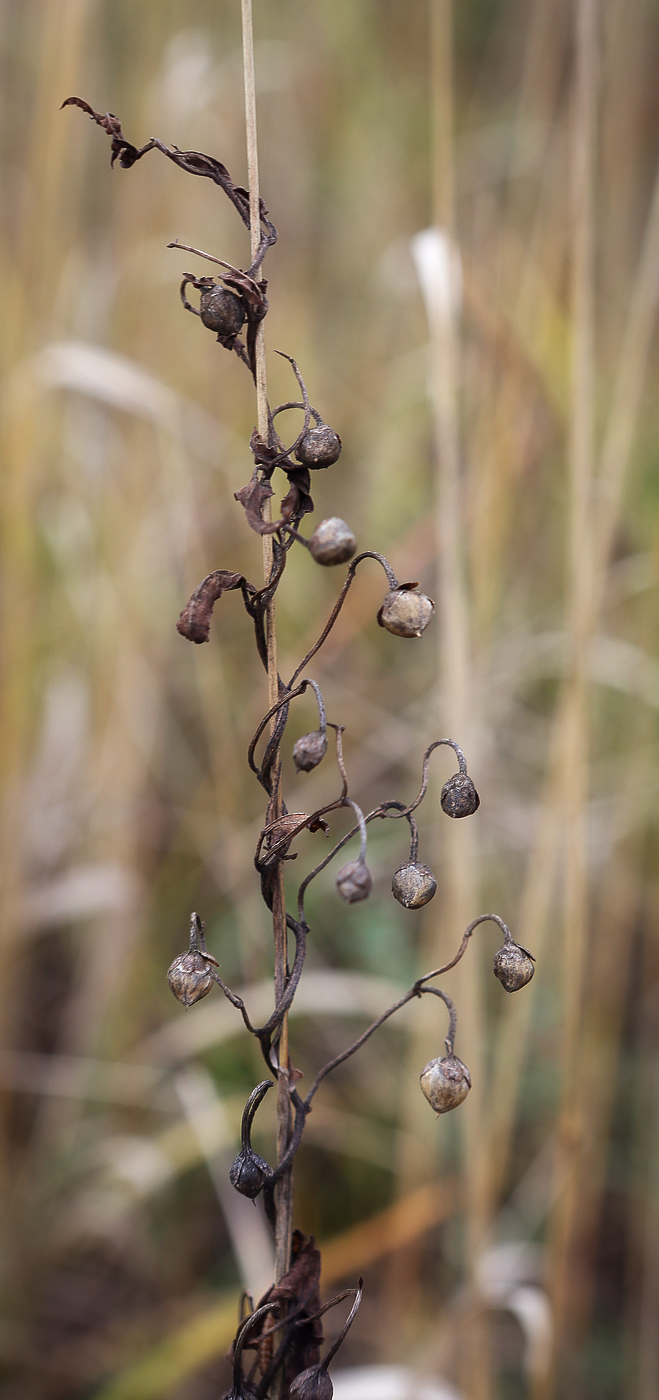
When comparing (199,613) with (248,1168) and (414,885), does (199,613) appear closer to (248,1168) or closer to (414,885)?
(414,885)

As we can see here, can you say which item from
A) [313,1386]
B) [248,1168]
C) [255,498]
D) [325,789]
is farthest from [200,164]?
[325,789]

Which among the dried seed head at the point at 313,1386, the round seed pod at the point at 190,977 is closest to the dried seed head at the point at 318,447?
the round seed pod at the point at 190,977

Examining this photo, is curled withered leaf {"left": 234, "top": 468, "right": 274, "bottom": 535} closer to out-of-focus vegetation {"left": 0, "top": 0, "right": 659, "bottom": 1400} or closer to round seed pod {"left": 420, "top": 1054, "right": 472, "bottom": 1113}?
round seed pod {"left": 420, "top": 1054, "right": 472, "bottom": 1113}

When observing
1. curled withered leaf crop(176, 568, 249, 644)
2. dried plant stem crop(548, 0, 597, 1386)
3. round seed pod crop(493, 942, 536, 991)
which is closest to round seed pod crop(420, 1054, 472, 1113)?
round seed pod crop(493, 942, 536, 991)

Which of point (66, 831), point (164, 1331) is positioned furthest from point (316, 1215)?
point (66, 831)

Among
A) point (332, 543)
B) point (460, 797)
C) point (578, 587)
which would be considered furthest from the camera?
point (578, 587)

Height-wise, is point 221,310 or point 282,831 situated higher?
point 221,310

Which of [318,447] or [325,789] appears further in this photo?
[325,789]
